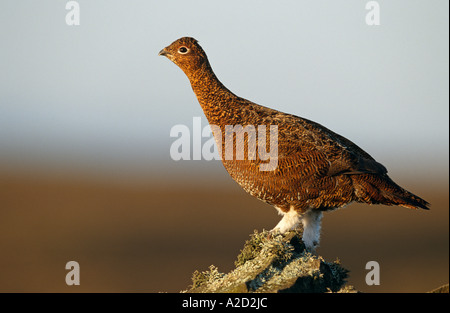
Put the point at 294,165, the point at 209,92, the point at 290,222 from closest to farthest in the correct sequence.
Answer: the point at 294,165, the point at 290,222, the point at 209,92

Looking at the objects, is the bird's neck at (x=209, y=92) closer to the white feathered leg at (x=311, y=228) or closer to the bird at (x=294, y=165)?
the bird at (x=294, y=165)

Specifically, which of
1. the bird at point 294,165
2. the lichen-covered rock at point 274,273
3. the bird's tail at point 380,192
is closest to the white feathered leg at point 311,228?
the bird at point 294,165

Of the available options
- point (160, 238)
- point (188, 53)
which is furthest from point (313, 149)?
point (160, 238)

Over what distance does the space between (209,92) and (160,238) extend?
26.5m

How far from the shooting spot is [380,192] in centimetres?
849

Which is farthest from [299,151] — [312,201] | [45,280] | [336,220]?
[336,220]

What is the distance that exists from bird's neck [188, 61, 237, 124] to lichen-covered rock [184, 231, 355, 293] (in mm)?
1919

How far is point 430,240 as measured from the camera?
36500 mm

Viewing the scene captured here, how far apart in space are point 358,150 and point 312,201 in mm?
1144

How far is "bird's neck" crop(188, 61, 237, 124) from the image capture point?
8.63m

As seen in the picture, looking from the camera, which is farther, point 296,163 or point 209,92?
point 209,92

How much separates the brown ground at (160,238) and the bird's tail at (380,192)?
5.26m

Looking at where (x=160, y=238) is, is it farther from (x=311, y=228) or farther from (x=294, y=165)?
(x=294, y=165)
